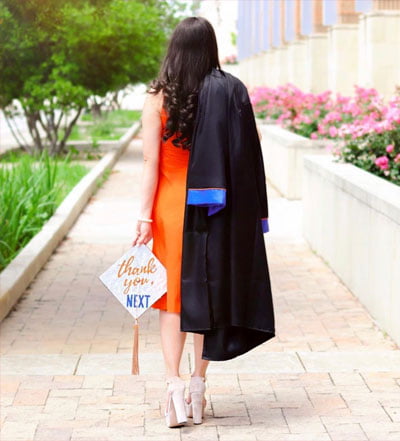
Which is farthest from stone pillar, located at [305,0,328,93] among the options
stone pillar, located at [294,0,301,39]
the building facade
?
stone pillar, located at [294,0,301,39]

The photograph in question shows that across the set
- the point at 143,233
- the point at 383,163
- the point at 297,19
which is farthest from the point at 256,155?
the point at 297,19

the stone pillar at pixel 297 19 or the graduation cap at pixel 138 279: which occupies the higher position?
the stone pillar at pixel 297 19

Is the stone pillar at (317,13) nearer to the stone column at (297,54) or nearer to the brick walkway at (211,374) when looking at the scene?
the stone column at (297,54)

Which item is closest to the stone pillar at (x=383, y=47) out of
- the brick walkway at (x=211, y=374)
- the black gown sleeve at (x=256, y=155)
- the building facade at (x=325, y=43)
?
the building facade at (x=325, y=43)

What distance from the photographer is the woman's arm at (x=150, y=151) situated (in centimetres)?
507

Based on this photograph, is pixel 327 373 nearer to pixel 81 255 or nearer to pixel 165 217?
pixel 165 217

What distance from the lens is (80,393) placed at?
19.2ft

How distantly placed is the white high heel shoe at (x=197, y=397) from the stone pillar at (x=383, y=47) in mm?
17625

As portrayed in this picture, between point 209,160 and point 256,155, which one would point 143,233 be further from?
point 256,155

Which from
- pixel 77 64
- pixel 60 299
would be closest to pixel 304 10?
pixel 77 64

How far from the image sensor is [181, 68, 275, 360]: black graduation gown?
4988mm

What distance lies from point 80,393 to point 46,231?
579 centimetres

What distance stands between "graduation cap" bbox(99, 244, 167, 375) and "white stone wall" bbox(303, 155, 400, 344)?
228cm

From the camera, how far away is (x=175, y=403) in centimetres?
518
